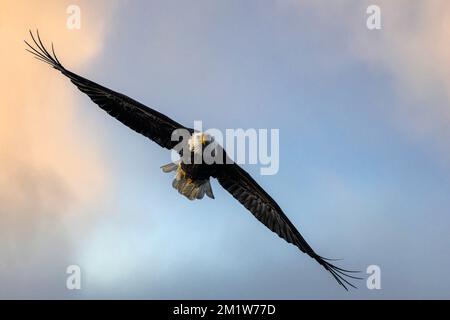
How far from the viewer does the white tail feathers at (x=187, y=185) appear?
16.5 metres

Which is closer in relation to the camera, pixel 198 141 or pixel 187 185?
pixel 198 141

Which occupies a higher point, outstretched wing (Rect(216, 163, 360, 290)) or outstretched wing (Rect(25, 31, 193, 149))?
outstretched wing (Rect(25, 31, 193, 149))

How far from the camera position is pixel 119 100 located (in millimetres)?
15547

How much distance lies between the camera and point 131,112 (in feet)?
51.6

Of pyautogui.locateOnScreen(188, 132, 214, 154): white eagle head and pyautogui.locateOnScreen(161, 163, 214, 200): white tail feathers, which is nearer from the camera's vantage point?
pyautogui.locateOnScreen(188, 132, 214, 154): white eagle head

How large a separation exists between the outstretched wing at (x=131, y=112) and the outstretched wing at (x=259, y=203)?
1655 millimetres

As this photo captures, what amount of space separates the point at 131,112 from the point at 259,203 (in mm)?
3732

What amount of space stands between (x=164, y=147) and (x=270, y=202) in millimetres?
2836

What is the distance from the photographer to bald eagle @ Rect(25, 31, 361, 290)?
50.4ft

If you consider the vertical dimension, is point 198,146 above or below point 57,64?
below
